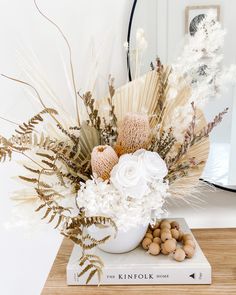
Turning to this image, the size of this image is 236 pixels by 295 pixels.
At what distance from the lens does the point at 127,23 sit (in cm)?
Answer: 100

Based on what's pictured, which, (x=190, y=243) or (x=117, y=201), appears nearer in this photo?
(x=117, y=201)

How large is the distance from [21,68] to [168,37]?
40cm

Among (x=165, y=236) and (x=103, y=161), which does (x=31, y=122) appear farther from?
(x=165, y=236)

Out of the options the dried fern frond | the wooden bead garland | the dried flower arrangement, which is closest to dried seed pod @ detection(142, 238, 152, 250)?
the wooden bead garland

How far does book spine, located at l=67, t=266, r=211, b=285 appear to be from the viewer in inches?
30.9

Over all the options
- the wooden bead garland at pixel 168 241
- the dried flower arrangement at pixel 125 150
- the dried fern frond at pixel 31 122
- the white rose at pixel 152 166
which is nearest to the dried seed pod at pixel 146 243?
the wooden bead garland at pixel 168 241

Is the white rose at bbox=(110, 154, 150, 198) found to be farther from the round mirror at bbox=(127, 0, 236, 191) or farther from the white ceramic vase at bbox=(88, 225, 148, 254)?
the round mirror at bbox=(127, 0, 236, 191)

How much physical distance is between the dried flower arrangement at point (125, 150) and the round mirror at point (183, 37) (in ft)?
0.22

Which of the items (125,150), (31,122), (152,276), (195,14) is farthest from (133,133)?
(195,14)

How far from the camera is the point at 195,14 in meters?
0.96

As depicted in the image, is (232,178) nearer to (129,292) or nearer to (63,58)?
(129,292)

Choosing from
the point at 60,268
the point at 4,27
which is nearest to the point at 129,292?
the point at 60,268

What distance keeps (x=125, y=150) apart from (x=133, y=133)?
0.04 metres

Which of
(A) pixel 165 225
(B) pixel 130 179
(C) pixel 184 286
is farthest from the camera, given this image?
(A) pixel 165 225
